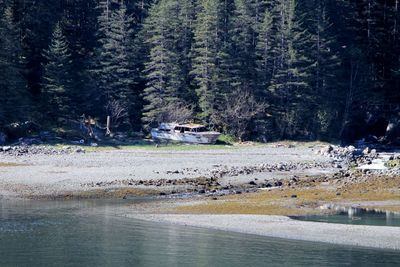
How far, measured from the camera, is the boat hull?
59.8 m

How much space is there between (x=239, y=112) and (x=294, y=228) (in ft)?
123

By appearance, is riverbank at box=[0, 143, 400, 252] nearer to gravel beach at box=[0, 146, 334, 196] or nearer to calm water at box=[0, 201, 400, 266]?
gravel beach at box=[0, 146, 334, 196]

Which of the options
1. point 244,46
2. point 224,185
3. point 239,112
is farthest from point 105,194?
point 244,46

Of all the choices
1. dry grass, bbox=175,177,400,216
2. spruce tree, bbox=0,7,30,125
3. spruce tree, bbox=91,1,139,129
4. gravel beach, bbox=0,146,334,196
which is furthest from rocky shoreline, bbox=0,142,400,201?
spruce tree, bbox=91,1,139,129

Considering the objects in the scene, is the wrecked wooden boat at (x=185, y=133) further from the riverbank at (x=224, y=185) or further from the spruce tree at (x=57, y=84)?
Answer: the spruce tree at (x=57, y=84)

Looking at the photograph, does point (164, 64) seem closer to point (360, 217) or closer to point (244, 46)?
point (244, 46)

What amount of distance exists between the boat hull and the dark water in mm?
29038

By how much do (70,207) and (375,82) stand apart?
45.5 meters

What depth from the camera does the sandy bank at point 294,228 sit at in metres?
24.9

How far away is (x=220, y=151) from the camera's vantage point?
55062mm

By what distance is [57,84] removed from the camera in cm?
6216

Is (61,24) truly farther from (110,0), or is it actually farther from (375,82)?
(375,82)

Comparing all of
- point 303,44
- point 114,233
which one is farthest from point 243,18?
point 114,233

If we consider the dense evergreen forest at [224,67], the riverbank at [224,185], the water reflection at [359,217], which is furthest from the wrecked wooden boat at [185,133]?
the water reflection at [359,217]
